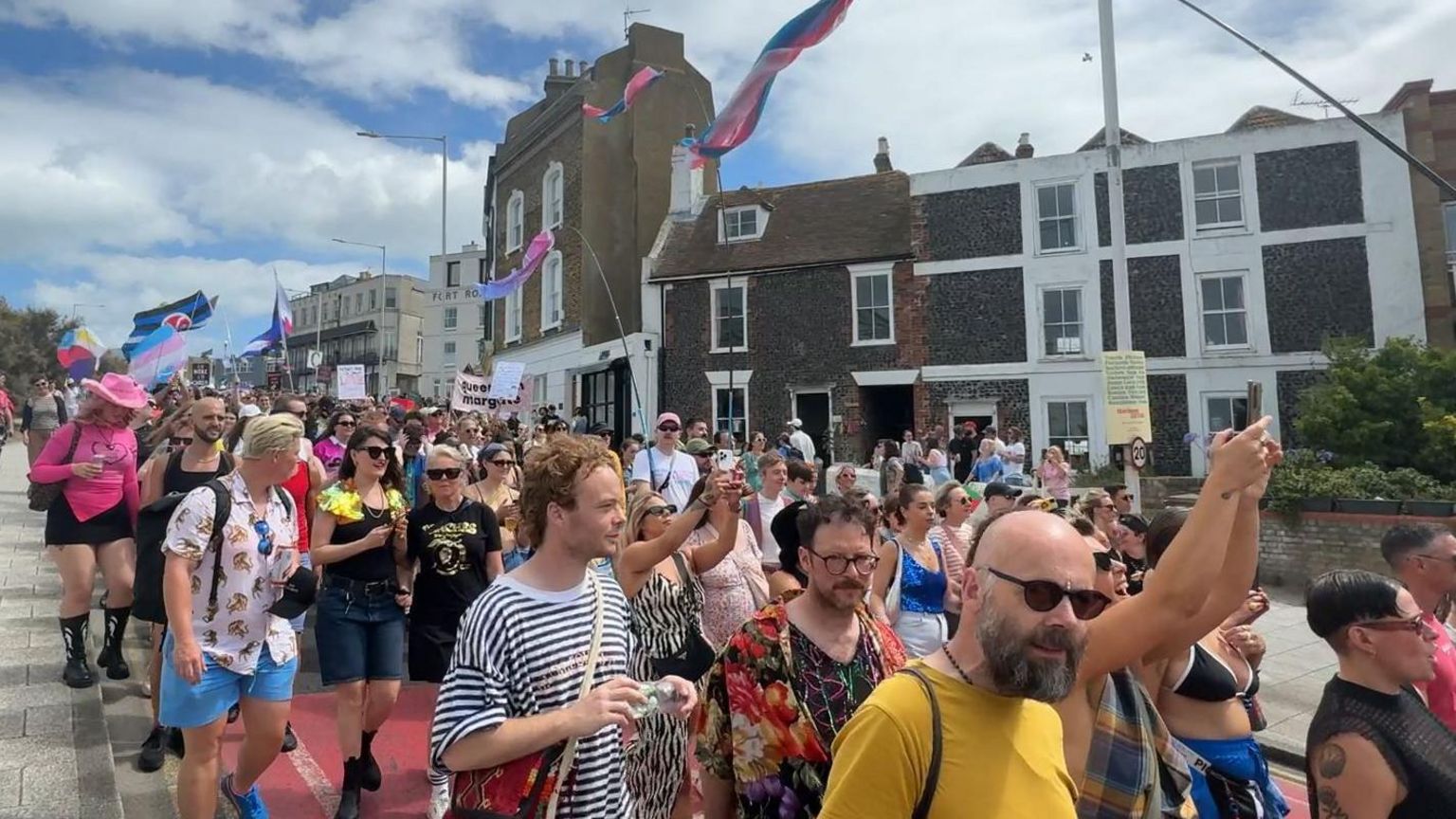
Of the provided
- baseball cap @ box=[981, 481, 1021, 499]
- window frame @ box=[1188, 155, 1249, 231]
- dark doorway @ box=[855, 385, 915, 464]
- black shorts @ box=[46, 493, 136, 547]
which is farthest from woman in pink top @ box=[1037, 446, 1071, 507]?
black shorts @ box=[46, 493, 136, 547]

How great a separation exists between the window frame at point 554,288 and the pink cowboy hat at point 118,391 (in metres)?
21.2

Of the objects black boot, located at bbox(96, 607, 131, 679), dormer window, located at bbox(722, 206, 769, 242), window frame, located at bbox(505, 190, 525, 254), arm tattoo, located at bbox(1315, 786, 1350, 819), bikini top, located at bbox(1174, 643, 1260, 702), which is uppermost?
window frame, located at bbox(505, 190, 525, 254)

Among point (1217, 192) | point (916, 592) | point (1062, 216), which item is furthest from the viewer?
point (1062, 216)

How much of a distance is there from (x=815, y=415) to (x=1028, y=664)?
20.9m

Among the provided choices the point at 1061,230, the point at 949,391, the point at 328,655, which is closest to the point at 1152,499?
the point at 949,391

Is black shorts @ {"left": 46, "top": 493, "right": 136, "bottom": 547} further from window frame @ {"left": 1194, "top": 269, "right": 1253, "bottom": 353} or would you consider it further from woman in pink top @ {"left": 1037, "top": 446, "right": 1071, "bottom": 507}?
window frame @ {"left": 1194, "top": 269, "right": 1253, "bottom": 353}

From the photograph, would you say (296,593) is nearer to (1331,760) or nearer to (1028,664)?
(1028,664)

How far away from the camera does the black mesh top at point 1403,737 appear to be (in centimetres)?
221

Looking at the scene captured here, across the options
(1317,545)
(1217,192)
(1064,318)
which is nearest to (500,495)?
(1317,545)

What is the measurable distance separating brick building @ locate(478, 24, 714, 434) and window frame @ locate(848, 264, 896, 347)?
599cm

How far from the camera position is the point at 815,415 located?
22.4 metres

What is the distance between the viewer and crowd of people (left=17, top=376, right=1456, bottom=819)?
5.37 feet

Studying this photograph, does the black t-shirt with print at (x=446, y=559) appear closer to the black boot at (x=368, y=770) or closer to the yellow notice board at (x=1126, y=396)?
the black boot at (x=368, y=770)


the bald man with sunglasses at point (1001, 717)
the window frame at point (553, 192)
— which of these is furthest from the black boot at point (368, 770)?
the window frame at point (553, 192)
